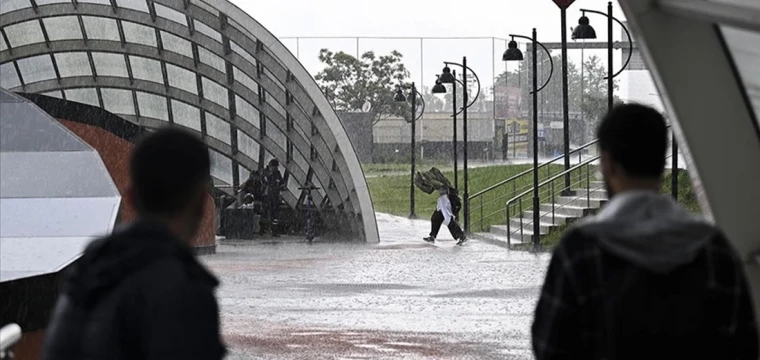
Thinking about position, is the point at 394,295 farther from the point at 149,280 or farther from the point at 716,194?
the point at 149,280

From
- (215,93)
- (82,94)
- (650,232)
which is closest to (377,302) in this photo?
(650,232)

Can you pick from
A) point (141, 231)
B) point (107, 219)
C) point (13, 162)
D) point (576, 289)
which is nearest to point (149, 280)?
point (141, 231)

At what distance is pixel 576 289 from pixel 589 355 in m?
0.18

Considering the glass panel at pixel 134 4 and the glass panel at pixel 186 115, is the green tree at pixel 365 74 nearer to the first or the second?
the glass panel at pixel 186 115

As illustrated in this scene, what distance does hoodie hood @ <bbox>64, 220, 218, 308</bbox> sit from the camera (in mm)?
3520

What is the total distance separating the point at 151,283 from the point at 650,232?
1.28 m

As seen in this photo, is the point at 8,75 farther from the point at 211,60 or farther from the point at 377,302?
the point at 377,302

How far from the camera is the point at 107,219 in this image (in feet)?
39.0

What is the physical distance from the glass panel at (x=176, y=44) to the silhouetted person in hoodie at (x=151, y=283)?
37.1m

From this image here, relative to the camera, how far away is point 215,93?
4319 centimetres

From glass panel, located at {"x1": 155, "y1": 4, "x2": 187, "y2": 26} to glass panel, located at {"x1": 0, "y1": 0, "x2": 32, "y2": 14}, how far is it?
10.7ft

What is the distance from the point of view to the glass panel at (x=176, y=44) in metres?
40.6

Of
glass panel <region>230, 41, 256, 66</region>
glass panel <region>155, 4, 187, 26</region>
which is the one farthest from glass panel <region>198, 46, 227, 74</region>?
glass panel <region>155, 4, 187, 26</region>

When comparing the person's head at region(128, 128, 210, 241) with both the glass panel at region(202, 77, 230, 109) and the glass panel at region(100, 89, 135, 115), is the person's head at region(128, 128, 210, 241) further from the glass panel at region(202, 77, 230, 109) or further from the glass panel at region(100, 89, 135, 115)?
the glass panel at region(100, 89, 135, 115)
